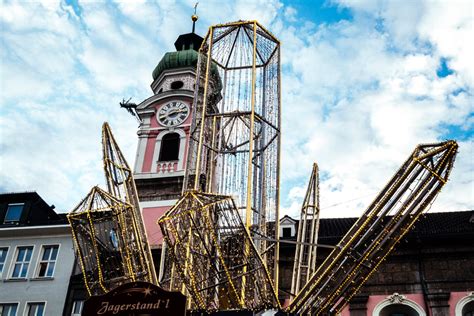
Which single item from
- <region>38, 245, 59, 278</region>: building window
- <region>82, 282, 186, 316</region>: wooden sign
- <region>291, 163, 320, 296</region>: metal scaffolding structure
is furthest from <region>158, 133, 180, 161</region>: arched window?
<region>82, 282, 186, 316</region>: wooden sign

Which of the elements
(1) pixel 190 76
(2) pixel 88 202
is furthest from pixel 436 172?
(1) pixel 190 76

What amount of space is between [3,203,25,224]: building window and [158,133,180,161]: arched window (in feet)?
30.7

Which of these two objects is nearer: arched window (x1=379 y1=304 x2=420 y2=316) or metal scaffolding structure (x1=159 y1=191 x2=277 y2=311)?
metal scaffolding structure (x1=159 y1=191 x2=277 y2=311)

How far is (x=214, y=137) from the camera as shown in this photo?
69.3 ft

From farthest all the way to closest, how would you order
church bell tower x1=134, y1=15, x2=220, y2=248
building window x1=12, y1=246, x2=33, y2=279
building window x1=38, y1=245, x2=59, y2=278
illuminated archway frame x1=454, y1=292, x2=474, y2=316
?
1. church bell tower x1=134, y1=15, x2=220, y2=248
2. building window x1=12, y1=246, x2=33, y2=279
3. building window x1=38, y1=245, x2=59, y2=278
4. illuminated archway frame x1=454, y1=292, x2=474, y2=316

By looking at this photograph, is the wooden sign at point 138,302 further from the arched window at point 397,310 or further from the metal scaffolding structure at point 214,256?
the arched window at point 397,310

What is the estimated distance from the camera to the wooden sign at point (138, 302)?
621 inches

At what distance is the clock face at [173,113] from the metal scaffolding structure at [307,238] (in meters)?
15.6

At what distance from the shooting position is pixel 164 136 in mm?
35625

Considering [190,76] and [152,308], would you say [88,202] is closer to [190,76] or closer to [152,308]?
[152,308]

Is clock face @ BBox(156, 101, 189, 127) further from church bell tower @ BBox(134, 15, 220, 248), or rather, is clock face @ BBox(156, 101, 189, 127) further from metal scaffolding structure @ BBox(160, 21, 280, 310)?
metal scaffolding structure @ BBox(160, 21, 280, 310)

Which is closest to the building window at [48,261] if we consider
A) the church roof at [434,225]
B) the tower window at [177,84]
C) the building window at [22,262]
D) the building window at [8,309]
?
the building window at [22,262]

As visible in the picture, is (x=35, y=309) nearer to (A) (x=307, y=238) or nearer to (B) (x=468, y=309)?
(A) (x=307, y=238)

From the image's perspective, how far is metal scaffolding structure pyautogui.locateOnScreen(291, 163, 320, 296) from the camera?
2005 cm
